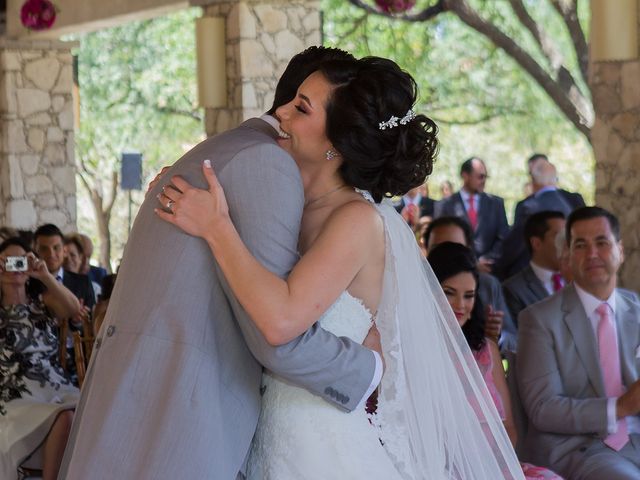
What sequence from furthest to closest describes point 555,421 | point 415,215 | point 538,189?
1. point 415,215
2. point 538,189
3. point 555,421

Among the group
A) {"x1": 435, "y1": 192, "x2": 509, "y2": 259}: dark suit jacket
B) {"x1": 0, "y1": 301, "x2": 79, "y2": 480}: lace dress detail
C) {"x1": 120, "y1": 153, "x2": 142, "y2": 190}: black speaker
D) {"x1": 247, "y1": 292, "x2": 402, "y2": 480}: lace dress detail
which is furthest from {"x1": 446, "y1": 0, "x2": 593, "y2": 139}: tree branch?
{"x1": 247, "y1": 292, "x2": 402, "y2": 480}: lace dress detail

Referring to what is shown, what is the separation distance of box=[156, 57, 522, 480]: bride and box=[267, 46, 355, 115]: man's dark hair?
0.27 feet

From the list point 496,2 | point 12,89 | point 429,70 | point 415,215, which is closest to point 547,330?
point 415,215

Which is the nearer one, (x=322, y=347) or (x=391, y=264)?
(x=322, y=347)

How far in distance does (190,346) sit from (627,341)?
2.54 metres

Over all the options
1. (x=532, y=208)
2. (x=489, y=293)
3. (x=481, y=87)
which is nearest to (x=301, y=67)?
(x=489, y=293)

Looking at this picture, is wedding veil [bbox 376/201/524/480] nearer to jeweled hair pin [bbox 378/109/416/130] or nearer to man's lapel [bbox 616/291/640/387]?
jeweled hair pin [bbox 378/109/416/130]

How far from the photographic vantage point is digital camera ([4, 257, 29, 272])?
18.9ft

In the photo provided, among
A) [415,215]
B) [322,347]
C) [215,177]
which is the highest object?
[215,177]

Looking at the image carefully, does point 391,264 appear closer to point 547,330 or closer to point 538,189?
point 547,330

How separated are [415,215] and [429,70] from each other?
909cm

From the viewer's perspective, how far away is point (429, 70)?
20.2 metres

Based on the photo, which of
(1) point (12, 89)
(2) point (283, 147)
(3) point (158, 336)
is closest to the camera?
(3) point (158, 336)

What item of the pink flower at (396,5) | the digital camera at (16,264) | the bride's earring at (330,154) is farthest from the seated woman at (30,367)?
the pink flower at (396,5)
